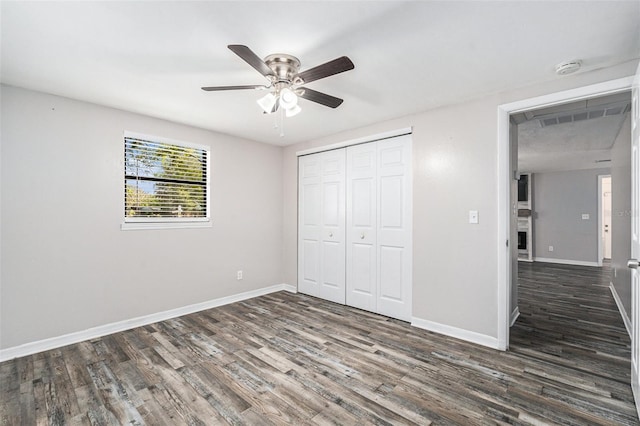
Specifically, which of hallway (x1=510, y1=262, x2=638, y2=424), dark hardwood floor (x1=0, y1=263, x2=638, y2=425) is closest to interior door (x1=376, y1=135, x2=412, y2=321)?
dark hardwood floor (x1=0, y1=263, x2=638, y2=425)

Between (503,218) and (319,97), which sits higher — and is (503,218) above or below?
below

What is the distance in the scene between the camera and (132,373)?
237 centimetres

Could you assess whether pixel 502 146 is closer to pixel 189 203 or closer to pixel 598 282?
pixel 189 203

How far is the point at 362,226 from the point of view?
3.95 meters

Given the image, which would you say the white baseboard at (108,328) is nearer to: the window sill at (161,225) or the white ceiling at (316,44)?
the window sill at (161,225)

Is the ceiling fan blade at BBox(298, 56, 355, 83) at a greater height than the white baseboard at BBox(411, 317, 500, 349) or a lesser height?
greater

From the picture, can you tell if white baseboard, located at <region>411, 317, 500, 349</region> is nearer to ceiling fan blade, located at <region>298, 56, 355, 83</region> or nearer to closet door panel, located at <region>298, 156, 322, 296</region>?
closet door panel, located at <region>298, 156, 322, 296</region>

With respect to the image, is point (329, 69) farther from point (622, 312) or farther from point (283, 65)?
point (622, 312)

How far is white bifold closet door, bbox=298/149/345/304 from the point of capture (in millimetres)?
4219

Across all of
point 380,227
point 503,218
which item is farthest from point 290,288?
point 503,218

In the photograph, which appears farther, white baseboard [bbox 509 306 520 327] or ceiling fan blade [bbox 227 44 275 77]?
white baseboard [bbox 509 306 520 327]

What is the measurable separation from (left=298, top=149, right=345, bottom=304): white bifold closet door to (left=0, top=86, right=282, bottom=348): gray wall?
1195mm

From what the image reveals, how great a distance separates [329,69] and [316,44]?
0.27 m

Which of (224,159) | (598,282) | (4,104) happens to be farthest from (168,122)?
(598,282)
